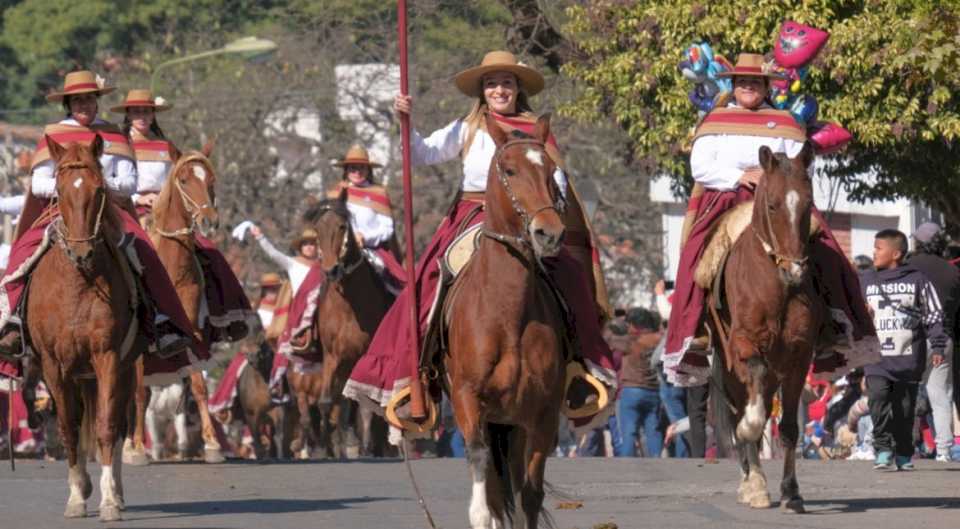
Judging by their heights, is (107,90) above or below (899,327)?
above

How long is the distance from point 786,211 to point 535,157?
3108 mm

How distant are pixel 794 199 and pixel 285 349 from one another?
10521 mm

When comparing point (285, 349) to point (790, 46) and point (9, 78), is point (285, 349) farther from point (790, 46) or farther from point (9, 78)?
point (9, 78)

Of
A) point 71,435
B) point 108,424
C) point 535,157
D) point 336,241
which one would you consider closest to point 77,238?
point 108,424

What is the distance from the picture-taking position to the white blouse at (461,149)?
14023 millimetres

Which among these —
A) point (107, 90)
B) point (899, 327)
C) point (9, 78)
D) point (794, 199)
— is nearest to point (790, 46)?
point (794, 199)

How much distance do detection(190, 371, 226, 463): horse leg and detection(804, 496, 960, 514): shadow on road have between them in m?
7.33

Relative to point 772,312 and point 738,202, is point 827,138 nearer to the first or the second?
point 738,202

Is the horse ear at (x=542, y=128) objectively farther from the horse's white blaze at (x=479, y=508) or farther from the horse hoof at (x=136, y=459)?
the horse hoof at (x=136, y=459)

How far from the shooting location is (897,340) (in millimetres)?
20234

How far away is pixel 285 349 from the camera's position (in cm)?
2480

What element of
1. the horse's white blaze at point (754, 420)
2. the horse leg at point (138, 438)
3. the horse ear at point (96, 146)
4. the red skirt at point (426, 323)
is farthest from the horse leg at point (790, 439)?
the horse leg at point (138, 438)

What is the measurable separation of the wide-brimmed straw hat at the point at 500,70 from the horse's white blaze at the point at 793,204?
189cm

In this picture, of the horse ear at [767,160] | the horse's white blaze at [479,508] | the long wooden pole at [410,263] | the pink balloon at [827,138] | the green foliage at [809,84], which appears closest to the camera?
the horse's white blaze at [479,508]
